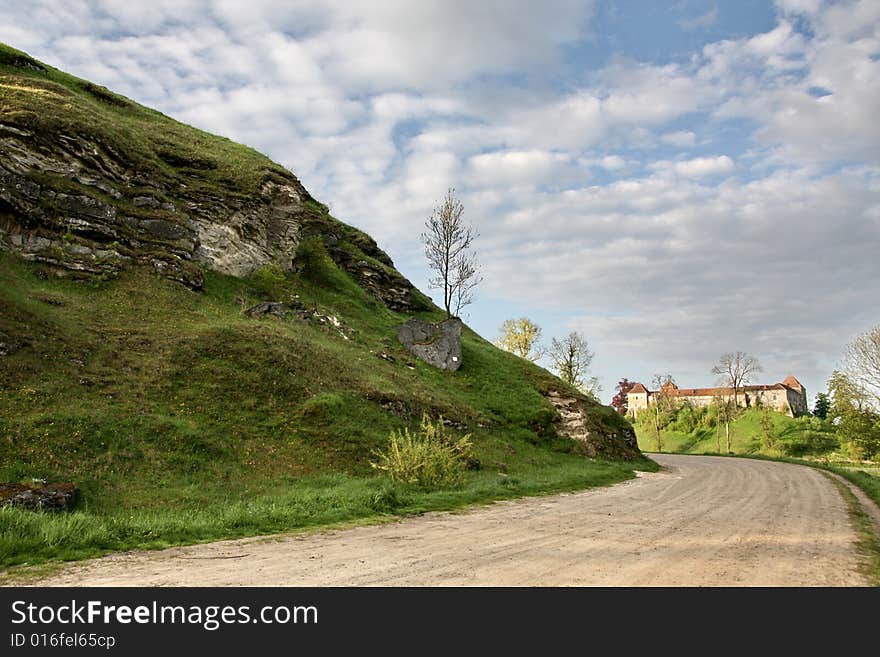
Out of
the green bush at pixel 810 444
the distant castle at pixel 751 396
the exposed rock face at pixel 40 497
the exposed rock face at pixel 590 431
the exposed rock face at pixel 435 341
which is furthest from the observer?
the distant castle at pixel 751 396

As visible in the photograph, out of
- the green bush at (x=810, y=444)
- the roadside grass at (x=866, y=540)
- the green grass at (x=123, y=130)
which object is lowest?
the green bush at (x=810, y=444)

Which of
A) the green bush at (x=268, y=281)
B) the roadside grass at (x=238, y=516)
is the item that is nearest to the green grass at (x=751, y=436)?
the green bush at (x=268, y=281)

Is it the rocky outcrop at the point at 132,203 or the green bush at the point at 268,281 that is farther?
the green bush at the point at 268,281

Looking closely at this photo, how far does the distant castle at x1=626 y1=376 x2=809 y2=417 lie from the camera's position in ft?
301

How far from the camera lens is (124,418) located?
55.7 ft

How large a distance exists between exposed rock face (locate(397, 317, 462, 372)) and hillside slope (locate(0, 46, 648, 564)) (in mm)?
1218

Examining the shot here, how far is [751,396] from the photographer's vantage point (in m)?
105

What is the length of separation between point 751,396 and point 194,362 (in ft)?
363

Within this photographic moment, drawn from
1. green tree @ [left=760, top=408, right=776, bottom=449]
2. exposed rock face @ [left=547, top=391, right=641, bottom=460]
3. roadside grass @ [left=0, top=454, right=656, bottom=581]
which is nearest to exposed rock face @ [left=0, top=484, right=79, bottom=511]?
roadside grass @ [left=0, top=454, right=656, bottom=581]

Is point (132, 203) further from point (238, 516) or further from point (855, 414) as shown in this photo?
point (855, 414)

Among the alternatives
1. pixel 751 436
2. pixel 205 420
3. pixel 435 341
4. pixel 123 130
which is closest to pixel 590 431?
pixel 435 341

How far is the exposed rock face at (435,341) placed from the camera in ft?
121

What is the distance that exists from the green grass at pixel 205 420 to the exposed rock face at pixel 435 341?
→ 104 inches

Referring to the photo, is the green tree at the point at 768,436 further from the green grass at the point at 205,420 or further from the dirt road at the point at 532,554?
the dirt road at the point at 532,554
